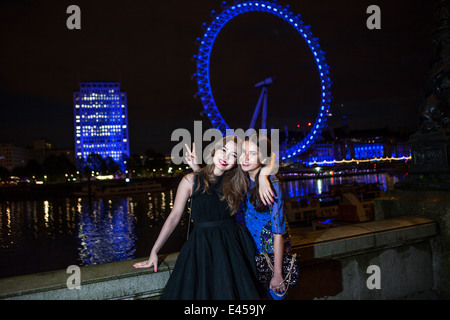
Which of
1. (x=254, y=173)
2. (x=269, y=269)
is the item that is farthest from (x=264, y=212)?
(x=269, y=269)

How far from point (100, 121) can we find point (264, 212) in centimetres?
16103

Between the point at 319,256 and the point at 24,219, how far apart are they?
32.2 metres

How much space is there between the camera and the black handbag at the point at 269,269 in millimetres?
2922

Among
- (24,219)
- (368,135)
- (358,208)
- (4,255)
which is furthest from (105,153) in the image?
(358,208)

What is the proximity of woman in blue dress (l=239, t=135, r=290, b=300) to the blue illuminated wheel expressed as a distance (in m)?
24.2

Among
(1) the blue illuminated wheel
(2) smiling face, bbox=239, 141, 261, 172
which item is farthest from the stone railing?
(1) the blue illuminated wheel

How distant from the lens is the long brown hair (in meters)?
2.96

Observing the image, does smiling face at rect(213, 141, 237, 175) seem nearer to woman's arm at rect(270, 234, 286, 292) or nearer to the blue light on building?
woman's arm at rect(270, 234, 286, 292)

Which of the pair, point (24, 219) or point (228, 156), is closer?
point (228, 156)

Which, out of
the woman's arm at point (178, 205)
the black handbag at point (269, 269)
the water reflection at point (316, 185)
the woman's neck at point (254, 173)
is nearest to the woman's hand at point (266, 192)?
the woman's neck at point (254, 173)

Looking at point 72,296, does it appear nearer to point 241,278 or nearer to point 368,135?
point 241,278

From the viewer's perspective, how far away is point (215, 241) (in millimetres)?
2836

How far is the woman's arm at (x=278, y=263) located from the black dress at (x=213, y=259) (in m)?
0.16
